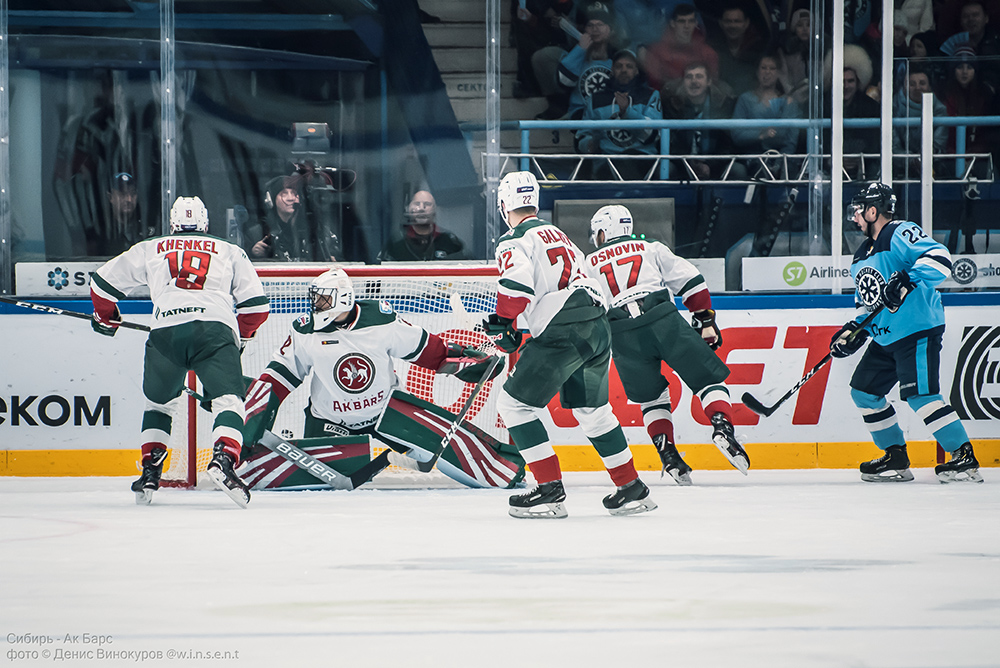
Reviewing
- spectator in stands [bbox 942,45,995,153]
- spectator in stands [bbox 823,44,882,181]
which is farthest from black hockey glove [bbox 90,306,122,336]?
spectator in stands [bbox 942,45,995,153]

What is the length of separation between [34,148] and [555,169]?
8.55 ft

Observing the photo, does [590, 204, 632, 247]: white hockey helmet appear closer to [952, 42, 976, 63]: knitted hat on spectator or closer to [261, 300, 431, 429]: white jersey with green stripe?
[261, 300, 431, 429]: white jersey with green stripe

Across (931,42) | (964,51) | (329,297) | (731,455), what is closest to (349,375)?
(329,297)

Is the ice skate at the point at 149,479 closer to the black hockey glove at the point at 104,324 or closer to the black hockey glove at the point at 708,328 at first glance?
the black hockey glove at the point at 104,324

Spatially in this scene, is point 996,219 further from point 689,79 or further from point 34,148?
point 34,148

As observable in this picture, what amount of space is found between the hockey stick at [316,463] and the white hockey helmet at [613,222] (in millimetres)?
Result: 1300

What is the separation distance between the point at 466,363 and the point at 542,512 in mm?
970

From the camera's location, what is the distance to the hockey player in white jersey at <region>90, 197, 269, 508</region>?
161 inches

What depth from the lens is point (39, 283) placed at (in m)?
5.16

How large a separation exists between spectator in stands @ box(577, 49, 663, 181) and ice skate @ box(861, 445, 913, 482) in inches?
78.0

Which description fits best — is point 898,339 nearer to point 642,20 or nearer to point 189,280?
point 642,20

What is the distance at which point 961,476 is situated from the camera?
4492 mm

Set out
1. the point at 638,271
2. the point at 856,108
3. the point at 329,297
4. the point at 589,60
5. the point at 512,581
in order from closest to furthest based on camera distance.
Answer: the point at 512,581 → the point at 329,297 → the point at 638,271 → the point at 856,108 → the point at 589,60

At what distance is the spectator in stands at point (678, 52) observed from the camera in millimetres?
6168
